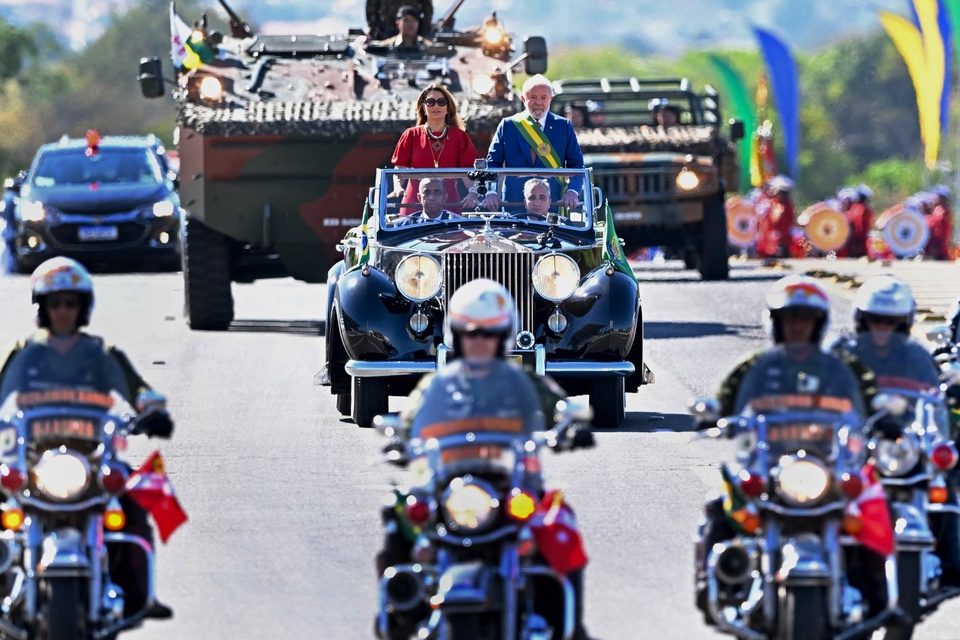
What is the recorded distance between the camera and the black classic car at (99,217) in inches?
1132

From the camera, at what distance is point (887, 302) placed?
30.3 feet

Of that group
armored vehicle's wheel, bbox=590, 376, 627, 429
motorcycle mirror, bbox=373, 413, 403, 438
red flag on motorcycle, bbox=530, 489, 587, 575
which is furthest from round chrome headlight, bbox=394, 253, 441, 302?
red flag on motorcycle, bbox=530, 489, 587, 575

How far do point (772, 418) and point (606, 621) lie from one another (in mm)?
1559

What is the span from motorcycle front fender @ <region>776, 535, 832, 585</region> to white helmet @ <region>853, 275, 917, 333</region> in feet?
4.47

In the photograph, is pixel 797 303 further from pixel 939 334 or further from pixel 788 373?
pixel 939 334

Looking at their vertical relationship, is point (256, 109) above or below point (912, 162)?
below

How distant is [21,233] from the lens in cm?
2905

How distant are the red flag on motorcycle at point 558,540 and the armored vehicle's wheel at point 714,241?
68.4ft

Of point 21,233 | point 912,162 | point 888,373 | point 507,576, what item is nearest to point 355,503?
point 888,373

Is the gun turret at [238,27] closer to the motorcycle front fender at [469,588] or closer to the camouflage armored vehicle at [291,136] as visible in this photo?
the camouflage armored vehicle at [291,136]

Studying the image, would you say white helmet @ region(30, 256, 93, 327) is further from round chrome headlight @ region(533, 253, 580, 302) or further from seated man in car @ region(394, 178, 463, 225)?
seated man in car @ region(394, 178, 463, 225)

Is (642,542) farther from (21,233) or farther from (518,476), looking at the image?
(21,233)

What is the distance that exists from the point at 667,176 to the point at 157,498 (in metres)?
20.4

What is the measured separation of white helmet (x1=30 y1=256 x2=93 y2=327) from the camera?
8.78m
